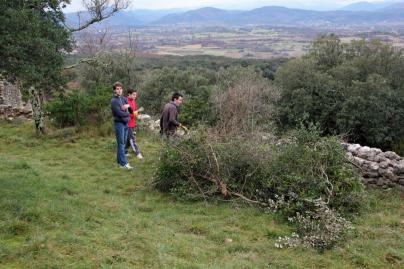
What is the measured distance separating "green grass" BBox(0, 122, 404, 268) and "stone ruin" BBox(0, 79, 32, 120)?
21.9 ft

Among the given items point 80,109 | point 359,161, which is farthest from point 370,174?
point 80,109

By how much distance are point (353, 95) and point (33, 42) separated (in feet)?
80.0

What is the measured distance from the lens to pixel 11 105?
16.6m

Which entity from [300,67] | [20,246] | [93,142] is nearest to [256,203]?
[20,246]

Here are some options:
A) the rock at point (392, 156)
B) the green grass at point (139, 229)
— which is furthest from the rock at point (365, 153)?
the green grass at point (139, 229)

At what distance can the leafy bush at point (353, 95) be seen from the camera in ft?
86.7

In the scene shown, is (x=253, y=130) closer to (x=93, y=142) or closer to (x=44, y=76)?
(x=44, y=76)

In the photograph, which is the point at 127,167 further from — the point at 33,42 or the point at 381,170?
the point at 381,170

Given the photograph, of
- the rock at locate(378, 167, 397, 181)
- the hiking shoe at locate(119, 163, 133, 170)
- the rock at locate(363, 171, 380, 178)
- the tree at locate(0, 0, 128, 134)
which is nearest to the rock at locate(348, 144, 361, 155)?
the rock at locate(363, 171, 380, 178)

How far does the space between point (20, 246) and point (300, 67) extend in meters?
27.4

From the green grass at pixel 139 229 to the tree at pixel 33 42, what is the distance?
2025 millimetres

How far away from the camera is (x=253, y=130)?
29.7 ft

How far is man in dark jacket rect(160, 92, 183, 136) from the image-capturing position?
31.1ft

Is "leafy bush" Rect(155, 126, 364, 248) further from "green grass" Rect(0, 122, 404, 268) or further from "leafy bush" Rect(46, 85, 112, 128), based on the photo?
"leafy bush" Rect(46, 85, 112, 128)
